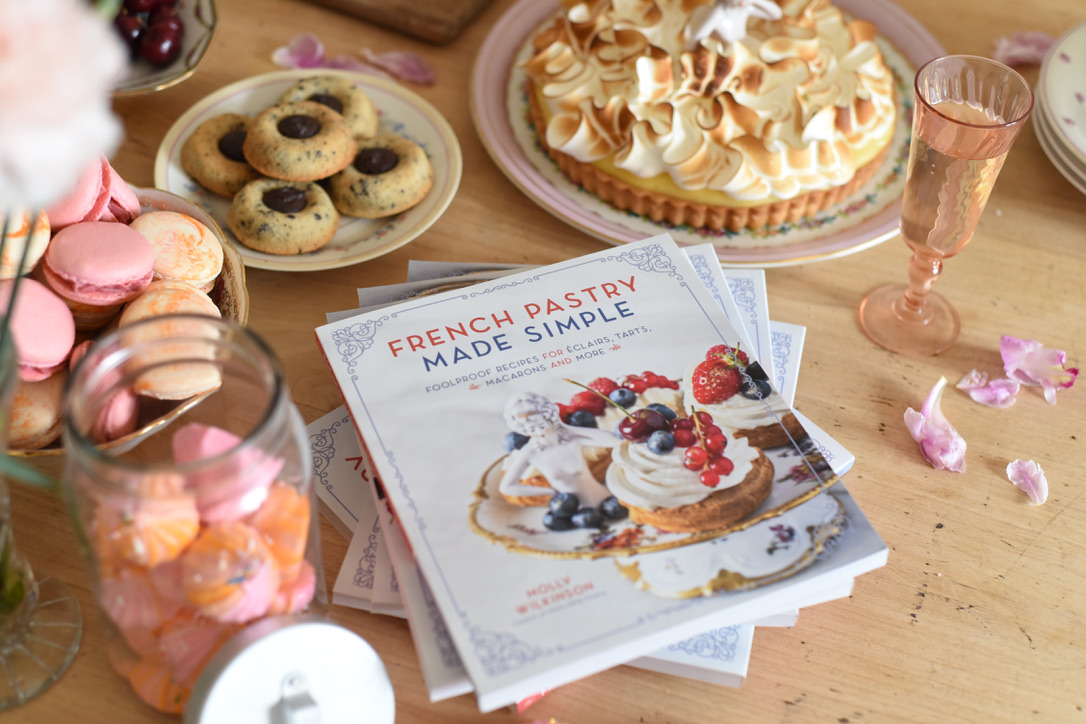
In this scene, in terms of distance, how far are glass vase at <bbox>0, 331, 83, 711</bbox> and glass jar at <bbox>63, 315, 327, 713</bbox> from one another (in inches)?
2.5

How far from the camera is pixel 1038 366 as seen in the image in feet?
2.88

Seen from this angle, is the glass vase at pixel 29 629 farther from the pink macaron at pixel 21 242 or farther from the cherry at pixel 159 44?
the cherry at pixel 159 44

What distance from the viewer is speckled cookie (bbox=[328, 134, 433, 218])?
0.95 metres

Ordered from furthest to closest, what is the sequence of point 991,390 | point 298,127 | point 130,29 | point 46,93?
point 130,29, point 298,127, point 991,390, point 46,93

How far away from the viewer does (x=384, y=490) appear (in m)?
0.67

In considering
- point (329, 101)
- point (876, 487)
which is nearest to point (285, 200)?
point (329, 101)

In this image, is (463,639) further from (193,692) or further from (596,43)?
(596,43)

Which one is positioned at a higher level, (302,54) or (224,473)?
(224,473)

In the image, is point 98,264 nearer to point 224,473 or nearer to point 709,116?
point 224,473

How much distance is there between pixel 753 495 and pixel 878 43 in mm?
841

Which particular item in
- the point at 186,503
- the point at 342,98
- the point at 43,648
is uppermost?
the point at 186,503

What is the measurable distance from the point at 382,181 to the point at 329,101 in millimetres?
156

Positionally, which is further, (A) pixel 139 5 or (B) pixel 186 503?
(A) pixel 139 5

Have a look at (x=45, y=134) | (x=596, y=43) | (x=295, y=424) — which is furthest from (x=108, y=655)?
(x=596, y=43)
